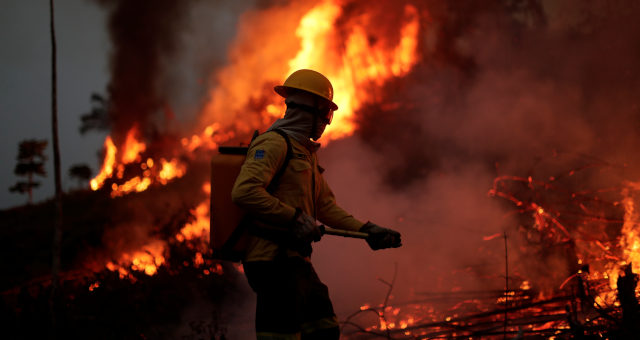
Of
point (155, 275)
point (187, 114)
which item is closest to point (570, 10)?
point (155, 275)

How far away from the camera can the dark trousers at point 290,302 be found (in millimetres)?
2338

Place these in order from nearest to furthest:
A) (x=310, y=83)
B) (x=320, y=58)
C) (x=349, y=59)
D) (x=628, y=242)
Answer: (x=310, y=83) → (x=628, y=242) → (x=320, y=58) → (x=349, y=59)

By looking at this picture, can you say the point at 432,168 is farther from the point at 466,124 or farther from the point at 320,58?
the point at 320,58

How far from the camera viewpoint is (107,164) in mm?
17266

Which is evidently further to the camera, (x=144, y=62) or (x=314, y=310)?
(x=144, y=62)

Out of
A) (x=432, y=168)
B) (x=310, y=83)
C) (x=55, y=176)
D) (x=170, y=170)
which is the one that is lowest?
(x=310, y=83)

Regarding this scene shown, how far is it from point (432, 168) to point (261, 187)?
23.9ft

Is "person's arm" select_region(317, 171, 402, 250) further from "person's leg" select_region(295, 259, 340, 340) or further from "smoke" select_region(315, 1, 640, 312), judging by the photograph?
"smoke" select_region(315, 1, 640, 312)

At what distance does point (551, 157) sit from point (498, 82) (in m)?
1.96

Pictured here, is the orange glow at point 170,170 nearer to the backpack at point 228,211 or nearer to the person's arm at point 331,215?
the person's arm at point 331,215

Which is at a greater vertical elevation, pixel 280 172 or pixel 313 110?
pixel 313 110

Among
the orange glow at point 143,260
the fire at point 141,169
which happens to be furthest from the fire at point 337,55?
the orange glow at point 143,260

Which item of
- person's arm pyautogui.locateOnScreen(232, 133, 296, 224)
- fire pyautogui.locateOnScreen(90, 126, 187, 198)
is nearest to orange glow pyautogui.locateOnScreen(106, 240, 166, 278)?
fire pyautogui.locateOnScreen(90, 126, 187, 198)

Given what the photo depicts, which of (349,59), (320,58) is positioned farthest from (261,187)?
(349,59)
